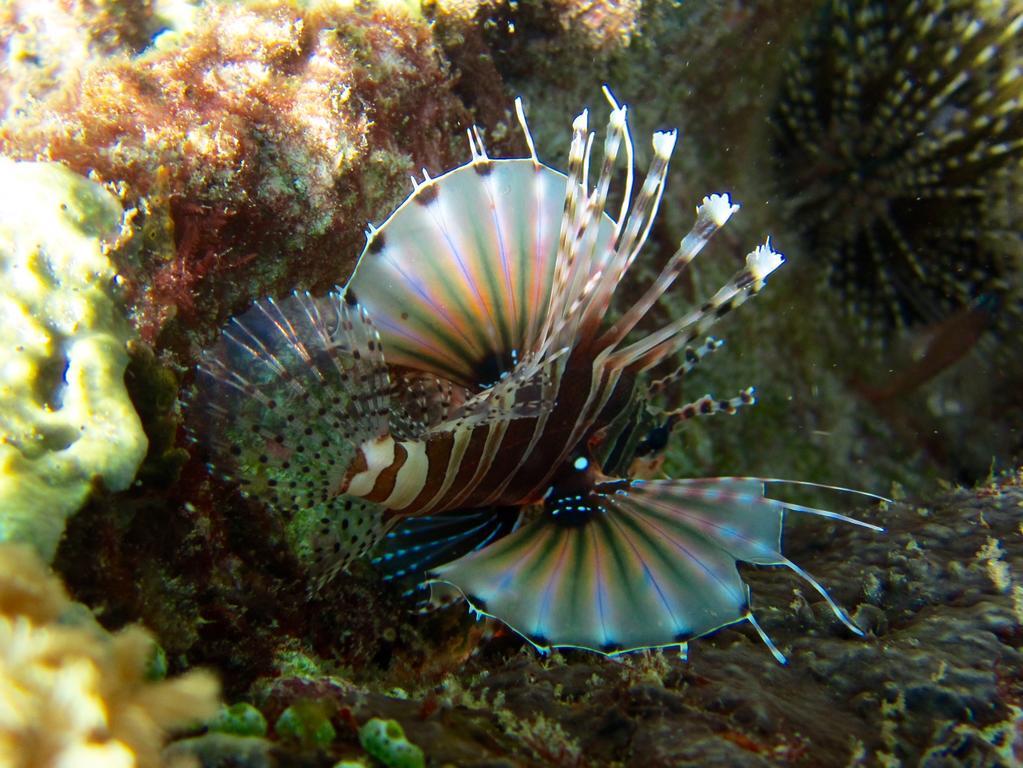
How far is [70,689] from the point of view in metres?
1.21

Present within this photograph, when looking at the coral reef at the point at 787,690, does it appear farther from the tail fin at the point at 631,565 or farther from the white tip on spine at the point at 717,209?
the white tip on spine at the point at 717,209

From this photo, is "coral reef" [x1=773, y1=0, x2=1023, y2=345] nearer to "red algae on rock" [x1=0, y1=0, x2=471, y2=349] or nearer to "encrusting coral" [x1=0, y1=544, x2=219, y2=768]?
"red algae on rock" [x1=0, y1=0, x2=471, y2=349]

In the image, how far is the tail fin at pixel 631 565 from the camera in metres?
2.33

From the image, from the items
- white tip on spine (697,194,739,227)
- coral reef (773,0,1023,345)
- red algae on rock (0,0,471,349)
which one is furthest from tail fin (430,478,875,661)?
coral reef (773,0,1023,345)

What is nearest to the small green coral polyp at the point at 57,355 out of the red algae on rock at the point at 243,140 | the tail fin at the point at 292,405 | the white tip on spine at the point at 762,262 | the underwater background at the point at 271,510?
the underwater background at the point at 271,510

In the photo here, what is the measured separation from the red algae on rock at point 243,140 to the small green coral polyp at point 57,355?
0.13 meters

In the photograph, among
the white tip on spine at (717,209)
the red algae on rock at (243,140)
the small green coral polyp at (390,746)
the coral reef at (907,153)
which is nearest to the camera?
the small green coral polyp at (390,746)

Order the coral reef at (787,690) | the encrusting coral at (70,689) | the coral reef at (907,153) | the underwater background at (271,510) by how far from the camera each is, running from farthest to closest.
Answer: the coral reef at (907,153) → the coral reef at (787,690) → the underwater background at (271,510) → the encrusting coral at (70,689)

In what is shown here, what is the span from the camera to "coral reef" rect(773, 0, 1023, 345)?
13.7ft

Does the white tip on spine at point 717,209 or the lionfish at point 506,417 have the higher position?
the white tip on spine at point 717,209

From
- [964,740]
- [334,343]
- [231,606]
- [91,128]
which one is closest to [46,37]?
[91,128]

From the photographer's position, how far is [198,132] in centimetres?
222

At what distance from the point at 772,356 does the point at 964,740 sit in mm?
3508

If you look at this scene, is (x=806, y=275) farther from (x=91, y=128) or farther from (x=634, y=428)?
(x=91, y=128)
